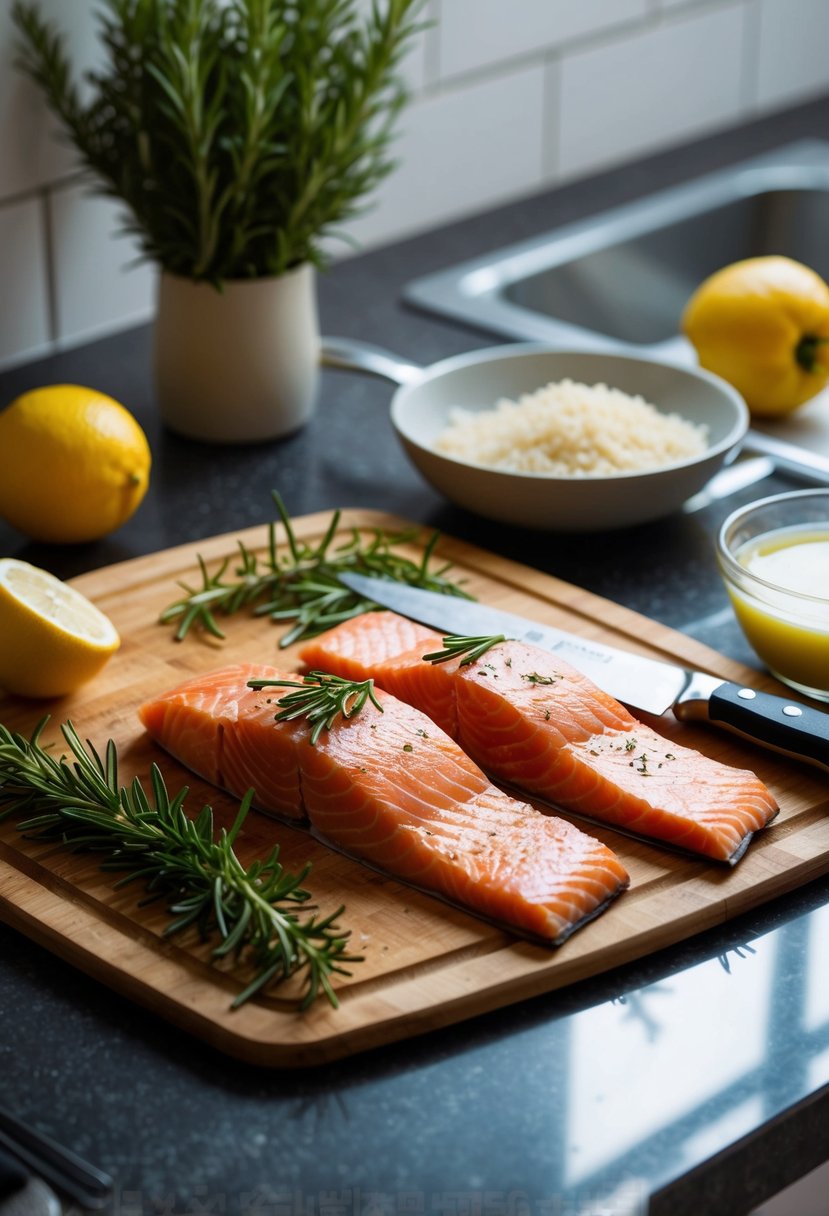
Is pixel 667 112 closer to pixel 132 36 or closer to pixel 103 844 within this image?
pixel 132 36

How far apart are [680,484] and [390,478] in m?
0.33

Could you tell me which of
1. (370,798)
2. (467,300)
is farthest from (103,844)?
(467,300)

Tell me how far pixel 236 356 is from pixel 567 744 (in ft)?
2.17

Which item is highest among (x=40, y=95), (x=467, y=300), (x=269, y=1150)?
(x=40, y=95)

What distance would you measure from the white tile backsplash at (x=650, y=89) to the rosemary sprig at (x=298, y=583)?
3.86ft

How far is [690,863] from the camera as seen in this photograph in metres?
0.98

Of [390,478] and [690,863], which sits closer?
[690,863]

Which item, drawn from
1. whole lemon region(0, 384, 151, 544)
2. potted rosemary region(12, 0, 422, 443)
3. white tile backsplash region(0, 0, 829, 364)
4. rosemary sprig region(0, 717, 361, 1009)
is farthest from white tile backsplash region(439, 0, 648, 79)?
rosemary sprig region(0, 717, 361, 1009)

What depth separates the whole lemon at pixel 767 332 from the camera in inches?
62.2

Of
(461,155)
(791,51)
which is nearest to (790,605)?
(461,155)

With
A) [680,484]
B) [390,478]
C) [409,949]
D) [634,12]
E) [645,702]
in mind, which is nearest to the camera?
[409,949]

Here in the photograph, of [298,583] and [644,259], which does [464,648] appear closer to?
[298,583]

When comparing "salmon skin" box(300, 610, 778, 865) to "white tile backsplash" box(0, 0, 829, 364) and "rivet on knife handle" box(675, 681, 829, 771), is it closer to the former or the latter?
"rivet on knife handle" box(675, 681, 829, 771)

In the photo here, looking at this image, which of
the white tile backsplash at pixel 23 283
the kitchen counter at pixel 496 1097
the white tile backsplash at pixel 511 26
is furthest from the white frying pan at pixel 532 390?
the white tile backsplash at pixel 511 26
